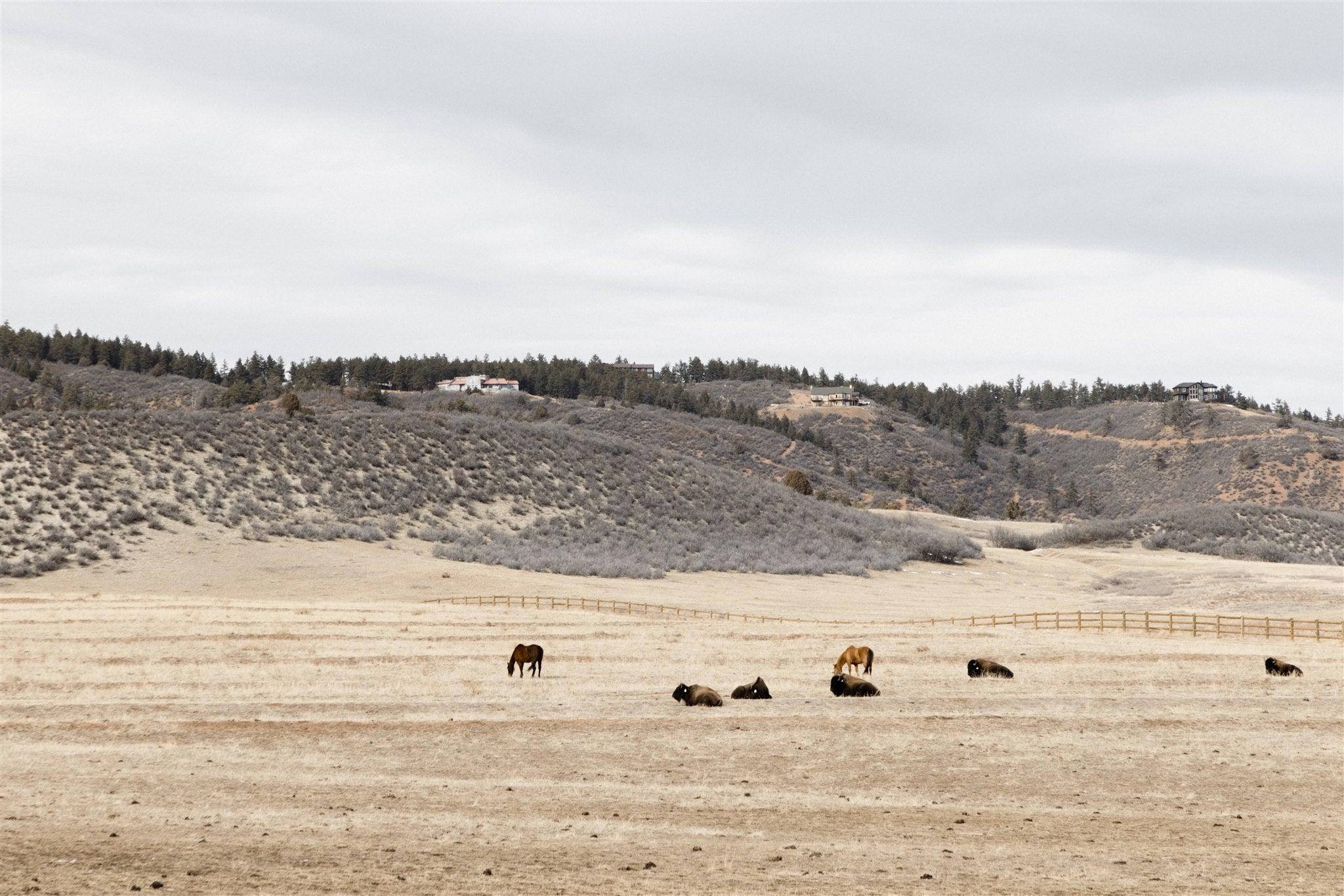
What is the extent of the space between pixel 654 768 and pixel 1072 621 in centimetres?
3258

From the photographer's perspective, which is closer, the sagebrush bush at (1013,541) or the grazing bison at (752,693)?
the grazing bison at (752,693)

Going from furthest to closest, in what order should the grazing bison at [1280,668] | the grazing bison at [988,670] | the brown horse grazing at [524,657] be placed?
the grazing bison at [1280,668] < the grazing bison at [988,670] < the brown horse grazing at [524,657]

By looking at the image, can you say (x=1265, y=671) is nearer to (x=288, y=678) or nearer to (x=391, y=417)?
(x=288, y=678)

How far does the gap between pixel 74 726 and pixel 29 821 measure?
8.16 meters

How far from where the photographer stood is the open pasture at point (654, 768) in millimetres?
13781

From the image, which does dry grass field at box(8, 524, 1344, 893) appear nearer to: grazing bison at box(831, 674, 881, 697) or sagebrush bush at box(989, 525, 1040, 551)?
grazing bison at box(831, 674, 881, 697)

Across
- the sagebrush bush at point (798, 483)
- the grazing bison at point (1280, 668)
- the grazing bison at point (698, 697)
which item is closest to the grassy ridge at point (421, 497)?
the sagebrush bush at point (798, 483)

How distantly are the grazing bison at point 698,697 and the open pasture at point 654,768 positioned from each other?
266 millimetres

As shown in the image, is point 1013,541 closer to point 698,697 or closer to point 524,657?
point 524,657

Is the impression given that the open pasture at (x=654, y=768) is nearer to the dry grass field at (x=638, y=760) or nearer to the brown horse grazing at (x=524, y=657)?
the dry grass field at (x=638, y=760)

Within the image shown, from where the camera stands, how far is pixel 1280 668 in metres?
29.8

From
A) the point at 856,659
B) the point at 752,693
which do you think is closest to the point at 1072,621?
the point at 856,659

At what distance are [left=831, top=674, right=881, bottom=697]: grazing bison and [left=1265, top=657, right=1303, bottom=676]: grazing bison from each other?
12.0m

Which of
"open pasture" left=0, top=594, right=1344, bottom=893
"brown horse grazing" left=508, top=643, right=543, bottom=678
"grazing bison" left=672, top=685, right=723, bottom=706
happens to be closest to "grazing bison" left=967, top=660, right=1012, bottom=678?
"open pasture" left=0, top=594, right=1344, bottom=893
